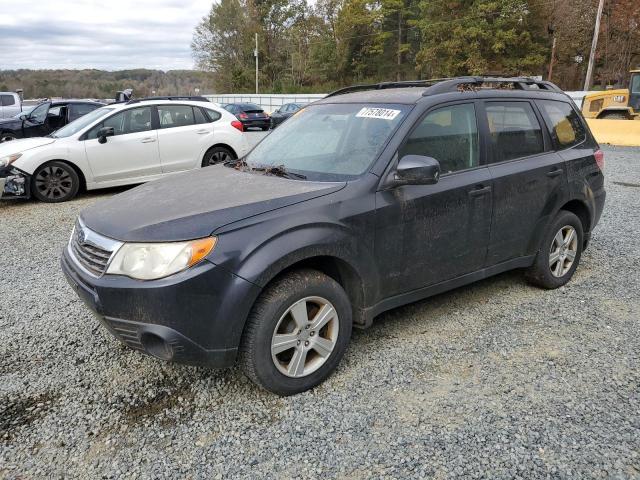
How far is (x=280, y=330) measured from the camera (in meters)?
2.86

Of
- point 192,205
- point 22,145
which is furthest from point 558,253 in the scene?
point 22,145

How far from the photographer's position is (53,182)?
27.1 feet

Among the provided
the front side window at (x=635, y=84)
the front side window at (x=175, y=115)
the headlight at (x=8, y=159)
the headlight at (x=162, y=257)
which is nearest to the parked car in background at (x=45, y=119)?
the front side window at (x=175, y=115)

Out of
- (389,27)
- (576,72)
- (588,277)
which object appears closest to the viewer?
(588,277)

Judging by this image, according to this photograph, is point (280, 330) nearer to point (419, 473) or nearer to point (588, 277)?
point (419, 473)

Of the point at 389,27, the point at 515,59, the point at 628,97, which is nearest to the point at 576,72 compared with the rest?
the point at 515,59

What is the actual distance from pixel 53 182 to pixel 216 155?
2.78m

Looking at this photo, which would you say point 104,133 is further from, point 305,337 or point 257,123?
point 257,123

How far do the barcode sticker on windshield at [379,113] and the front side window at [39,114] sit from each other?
39.2 feet

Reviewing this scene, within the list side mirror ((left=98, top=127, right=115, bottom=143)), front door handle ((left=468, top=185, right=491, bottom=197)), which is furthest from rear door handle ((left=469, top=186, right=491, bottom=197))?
side mirror ((left=98, top=127, right=115, bottom=143))

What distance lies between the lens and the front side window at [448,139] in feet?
11.0

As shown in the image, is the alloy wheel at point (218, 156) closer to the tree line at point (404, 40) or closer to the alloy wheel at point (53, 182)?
the alloy wheel at point (53, 182)

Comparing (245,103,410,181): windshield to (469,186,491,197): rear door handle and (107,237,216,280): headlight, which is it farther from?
(107,237,216,280): headlight

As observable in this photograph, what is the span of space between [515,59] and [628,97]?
83.0ft
